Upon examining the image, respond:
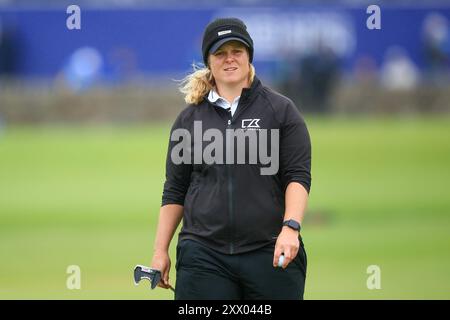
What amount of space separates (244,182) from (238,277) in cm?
56

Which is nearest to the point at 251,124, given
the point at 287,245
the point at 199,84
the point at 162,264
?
the point at 199,84

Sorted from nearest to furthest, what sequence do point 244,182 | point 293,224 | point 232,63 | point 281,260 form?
1. point 281,260
2. point 293,224
3. point 244,182
4. point 232,63

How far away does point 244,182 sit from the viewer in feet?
22.6

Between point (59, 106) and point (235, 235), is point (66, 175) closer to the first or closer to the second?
point (59, 106)

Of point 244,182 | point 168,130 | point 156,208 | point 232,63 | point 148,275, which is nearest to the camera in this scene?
point 244,182

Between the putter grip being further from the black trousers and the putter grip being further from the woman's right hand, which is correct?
the woman's right hand

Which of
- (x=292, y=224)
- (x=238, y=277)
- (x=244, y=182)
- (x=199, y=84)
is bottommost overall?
(x=238, y=277)

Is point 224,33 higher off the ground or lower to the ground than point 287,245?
higher

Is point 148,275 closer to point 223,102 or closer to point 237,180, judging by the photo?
point 237,180

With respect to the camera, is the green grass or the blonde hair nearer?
the blonde hair

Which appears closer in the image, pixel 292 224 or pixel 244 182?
pixel 292 224

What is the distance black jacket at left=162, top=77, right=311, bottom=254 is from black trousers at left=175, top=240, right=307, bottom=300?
6cm

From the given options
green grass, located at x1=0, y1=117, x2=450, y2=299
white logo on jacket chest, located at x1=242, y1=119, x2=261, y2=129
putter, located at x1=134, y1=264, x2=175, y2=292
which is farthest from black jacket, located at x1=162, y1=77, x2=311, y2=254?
green grass, located at x1=0, y1=117, x2=450, y2=299

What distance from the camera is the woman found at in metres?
6.90
